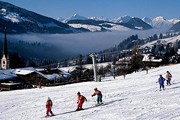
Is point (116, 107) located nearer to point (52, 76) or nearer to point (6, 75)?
point (6, 75)

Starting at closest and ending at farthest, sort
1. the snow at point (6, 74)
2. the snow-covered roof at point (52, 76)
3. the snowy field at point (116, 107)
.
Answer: the snowy field at point (116, 107) → the snow at point (6, 74) → the snow-covered roof at point (52, 76)

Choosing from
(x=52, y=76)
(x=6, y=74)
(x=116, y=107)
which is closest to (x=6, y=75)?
(x=6, y=74)

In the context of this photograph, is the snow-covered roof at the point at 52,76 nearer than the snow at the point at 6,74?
No

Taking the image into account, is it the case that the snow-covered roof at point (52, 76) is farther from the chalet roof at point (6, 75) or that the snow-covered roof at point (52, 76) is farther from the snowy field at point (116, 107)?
the snowy field at point (116, 107)

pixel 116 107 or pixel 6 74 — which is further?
pixel 6 74

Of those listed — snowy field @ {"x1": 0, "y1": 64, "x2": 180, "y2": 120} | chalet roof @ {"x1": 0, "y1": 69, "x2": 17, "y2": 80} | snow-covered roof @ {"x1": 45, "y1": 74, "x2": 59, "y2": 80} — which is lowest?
snowy field @ {"x1": 0, "y1": 64, "x2": 180, "y2": 120}

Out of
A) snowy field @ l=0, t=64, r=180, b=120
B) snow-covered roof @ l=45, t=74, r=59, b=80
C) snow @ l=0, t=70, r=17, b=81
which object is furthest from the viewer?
snow-covered roof @ l=45, t=74, r=59, b=80

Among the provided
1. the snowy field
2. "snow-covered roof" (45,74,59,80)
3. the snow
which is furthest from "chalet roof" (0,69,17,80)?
the snowy field

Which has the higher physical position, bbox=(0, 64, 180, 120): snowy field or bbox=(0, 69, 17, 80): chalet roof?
bbox=(0, 69, 17, 80): chalet roof

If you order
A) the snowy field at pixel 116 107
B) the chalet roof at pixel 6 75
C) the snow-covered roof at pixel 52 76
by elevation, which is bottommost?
the snowy field at pixel 116 107

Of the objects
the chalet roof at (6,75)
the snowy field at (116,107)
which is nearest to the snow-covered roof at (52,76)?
the chalet roof at (6,75)

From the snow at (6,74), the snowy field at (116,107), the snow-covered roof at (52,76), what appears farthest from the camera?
the snow-covered roof at (52,76)

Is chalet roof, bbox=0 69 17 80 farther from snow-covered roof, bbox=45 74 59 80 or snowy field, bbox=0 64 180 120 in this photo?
snowy field, bbox=0 64 180 120

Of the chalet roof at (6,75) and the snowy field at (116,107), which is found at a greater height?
the chalet roof at (6,75)
